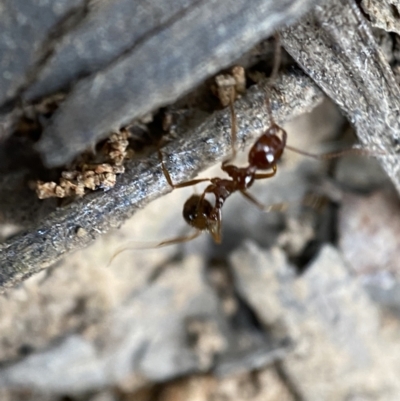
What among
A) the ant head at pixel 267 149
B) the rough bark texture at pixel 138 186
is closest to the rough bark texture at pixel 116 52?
the rough bark texture at pixel 138 186

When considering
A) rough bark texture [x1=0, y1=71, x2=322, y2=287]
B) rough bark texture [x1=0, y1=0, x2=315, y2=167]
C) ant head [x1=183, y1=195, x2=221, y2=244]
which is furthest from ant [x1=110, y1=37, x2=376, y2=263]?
rough bark texture [x1=0, y1=0, x2=315, y2=167]

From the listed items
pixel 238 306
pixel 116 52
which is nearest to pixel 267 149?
pixel 116 52

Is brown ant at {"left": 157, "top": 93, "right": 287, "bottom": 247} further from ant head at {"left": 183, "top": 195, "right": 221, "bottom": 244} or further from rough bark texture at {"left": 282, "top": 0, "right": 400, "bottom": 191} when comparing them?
rough bark texture at {"left": 282, "top": 0, "right": 400, "bottom": 191}

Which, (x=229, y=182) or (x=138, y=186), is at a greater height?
(x=229, y=182)

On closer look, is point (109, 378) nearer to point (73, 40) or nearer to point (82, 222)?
point (82, 222)

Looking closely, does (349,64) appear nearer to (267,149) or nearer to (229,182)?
(267,149)

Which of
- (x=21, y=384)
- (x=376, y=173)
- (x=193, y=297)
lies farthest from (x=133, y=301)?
(x=376, y=173)

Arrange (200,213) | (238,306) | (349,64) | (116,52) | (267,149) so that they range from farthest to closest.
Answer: (238,306) → (200,213) → (267,149) → (349,64) → (116,52)
